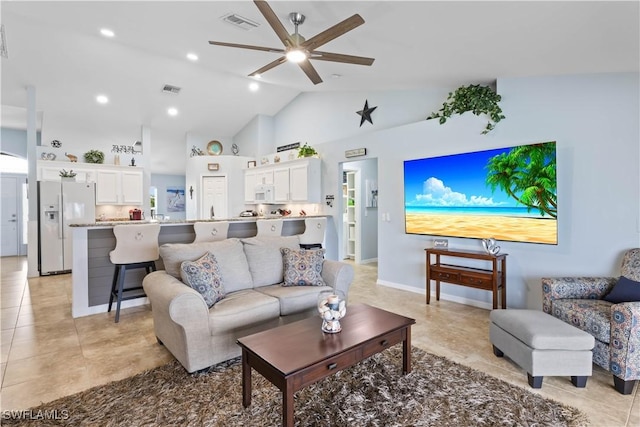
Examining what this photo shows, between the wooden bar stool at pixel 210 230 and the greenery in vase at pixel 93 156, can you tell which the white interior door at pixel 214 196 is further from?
the wooden bar stool at pixel 210 230

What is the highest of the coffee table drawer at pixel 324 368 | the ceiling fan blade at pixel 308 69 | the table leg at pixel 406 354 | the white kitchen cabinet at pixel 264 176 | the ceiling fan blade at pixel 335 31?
the ceiling fan blade at pixel 308 69

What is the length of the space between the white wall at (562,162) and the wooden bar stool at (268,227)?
179 centimetres

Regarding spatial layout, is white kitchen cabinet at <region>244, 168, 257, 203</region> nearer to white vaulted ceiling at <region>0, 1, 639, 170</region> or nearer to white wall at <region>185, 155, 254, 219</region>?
white wall at <region>185, 155, 254, 219</region>

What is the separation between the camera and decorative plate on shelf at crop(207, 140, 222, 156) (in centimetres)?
855

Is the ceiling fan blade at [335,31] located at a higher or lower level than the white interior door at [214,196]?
higher

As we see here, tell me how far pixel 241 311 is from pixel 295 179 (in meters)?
4.27

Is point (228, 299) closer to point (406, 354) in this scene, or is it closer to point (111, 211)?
point (406, 354)

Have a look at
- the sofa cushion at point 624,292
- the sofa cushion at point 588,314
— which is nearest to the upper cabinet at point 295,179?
the sofa cushion at point 588,314

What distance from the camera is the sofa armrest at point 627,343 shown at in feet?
7.35

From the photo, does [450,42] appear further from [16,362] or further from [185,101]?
[185,101]

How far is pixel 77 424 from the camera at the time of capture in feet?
6.42

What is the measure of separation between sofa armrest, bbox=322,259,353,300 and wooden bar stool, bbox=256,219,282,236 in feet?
5.35

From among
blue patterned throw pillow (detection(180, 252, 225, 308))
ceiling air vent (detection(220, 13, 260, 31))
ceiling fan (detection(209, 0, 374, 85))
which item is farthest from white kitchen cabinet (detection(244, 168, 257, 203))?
blue patterned throw pillow (detection(180, 252, 225, 308))

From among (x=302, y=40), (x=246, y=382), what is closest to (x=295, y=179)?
(x=302, y=40)
